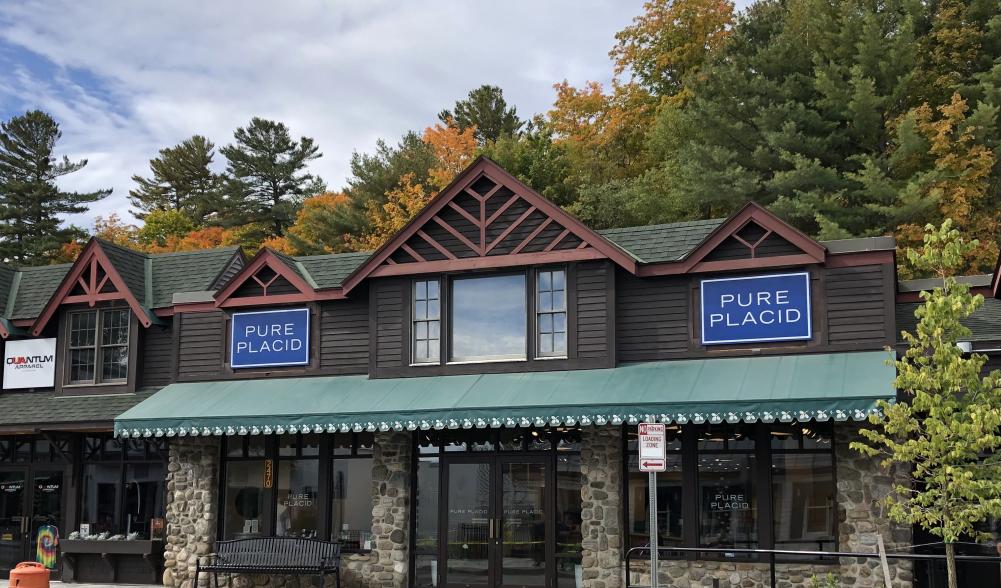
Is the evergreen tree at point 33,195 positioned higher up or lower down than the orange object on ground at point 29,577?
higher up

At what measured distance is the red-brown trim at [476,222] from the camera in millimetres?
18281

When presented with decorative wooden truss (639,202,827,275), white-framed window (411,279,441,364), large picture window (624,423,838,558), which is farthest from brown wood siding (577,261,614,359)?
white-framed window (411,279,441,364)

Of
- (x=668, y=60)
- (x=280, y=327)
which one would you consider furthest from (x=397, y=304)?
(x=668, y=60)

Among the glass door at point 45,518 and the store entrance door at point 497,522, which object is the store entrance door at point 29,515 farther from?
the store entrance door at point 497,522

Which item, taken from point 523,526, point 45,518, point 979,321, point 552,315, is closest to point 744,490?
point 523,526

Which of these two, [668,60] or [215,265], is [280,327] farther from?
[668,60]

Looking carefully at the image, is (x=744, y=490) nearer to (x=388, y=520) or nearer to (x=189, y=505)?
(x=388, y=520)

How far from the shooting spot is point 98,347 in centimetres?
2225

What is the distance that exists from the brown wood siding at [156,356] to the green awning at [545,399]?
1.74 metres

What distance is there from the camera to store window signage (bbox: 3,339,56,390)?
22.7 meters

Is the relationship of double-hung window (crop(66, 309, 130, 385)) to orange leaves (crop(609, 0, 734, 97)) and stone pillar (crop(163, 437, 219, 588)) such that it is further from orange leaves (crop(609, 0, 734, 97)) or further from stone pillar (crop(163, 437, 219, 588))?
orange leaves (crop(609, 0, 734, 97))

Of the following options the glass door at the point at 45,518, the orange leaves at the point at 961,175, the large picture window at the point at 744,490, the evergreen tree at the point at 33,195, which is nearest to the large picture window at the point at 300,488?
the glass door at the point at 45,518

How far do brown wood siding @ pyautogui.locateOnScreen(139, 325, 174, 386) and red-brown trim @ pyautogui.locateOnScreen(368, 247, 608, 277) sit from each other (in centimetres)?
539

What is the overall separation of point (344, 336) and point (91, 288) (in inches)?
242
